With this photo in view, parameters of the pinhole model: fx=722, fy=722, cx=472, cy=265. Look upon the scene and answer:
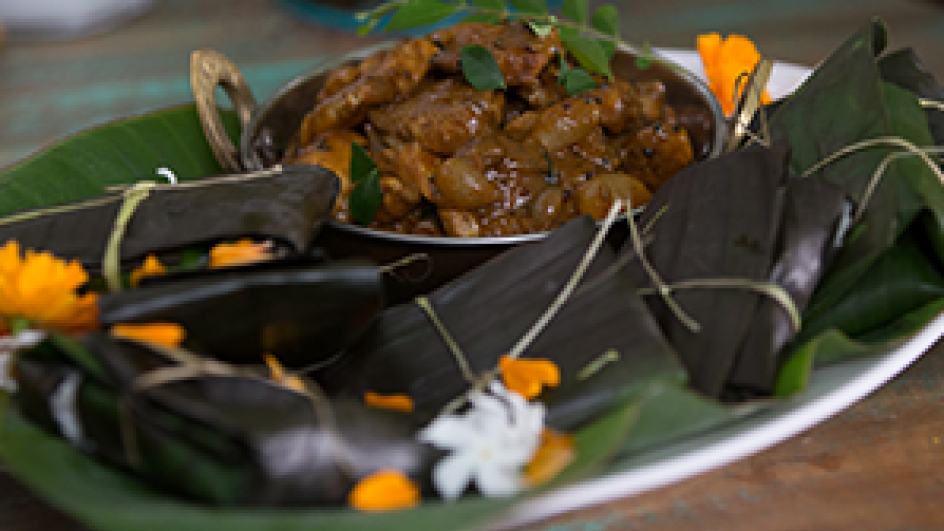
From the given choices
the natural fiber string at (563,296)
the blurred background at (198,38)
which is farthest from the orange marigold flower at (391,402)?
the blurred background at (198,38)

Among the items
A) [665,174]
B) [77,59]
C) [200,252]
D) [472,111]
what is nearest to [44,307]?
[200,252]

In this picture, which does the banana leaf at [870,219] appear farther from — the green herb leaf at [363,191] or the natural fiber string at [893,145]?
the green herb leaf at [363,191]

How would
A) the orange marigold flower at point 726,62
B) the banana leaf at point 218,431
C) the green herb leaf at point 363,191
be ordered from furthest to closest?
the orange marigold flower at point 726,62 → the green herb leaf at point 363,191 → the banana leaf at point 218,431

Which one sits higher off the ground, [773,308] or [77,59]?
[77,59]

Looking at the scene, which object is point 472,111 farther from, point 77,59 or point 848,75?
point 77,59

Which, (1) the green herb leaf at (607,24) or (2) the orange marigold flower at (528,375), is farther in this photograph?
(1) the green herb leaf at (607,24)

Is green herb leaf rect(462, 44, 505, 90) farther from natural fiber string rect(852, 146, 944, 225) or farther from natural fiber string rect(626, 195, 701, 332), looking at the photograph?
natural fiber string rect(852, 146, 944, 225)

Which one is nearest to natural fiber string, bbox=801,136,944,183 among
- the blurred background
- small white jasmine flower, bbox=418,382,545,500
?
small white jasmine flower, bbox=418,382,545,500
